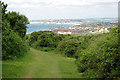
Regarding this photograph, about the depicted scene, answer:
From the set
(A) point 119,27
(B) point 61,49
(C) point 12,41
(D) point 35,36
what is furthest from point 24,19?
(A) point 119,27

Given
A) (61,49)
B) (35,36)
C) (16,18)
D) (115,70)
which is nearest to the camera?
(115,70)

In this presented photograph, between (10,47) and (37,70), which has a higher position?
(10,47)

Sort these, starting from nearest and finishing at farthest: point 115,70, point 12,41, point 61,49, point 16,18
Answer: point 115,70 < point 12,41 < point 16,18 < point 61,49

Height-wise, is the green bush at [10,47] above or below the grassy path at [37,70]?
above

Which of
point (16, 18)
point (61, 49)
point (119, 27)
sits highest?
point (16, 18)

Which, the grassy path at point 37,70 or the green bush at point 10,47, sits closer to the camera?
the grassy path at point 37,70

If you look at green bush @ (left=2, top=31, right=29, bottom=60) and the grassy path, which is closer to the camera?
the grassy path

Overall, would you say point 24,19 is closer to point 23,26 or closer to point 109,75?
point 23,26

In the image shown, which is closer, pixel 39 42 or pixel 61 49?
pixel 61 49

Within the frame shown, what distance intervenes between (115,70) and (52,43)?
34.9 m

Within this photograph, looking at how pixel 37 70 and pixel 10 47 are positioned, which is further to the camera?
pixel 10 47

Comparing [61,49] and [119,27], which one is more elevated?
[119,27]

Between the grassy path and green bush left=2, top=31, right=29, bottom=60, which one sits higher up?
green bush left=2, top=31, right=29, bottom=60

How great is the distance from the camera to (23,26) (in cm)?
3234
